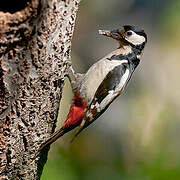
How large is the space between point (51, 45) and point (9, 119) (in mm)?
482

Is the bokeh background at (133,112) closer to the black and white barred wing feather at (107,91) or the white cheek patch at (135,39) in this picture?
the black and white barred wing feather at (107,91)

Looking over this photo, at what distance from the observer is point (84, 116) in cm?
332

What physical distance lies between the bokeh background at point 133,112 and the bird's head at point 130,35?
1.41 meters

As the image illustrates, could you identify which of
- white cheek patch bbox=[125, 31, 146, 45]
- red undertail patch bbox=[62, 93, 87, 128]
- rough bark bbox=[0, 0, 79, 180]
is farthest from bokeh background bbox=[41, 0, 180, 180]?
rough bark bbox=[0, 0, 79, 180]

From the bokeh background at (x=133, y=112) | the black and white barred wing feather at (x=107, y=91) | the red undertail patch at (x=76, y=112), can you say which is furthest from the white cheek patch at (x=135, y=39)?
the bokeh background at (x=133, y=112)

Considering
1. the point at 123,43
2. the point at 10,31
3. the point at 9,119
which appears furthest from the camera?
the point at 123,43

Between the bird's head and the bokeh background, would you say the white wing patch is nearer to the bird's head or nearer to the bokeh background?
the bird's head

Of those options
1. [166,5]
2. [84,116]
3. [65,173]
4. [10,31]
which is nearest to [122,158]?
[65,173]

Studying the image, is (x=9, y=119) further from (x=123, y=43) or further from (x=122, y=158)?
(x=122, y=158)

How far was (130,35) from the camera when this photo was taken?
144 inches

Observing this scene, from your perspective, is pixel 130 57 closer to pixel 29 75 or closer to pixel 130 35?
pixel 130 35

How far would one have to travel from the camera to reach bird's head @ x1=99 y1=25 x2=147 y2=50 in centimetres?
363

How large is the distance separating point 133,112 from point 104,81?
2.99 m

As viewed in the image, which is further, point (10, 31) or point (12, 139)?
point (12, 139)
